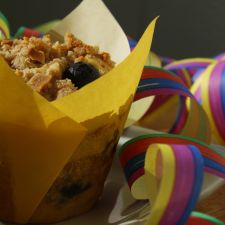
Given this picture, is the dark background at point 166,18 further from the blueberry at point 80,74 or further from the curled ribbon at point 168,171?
the blueberry at point 80,74

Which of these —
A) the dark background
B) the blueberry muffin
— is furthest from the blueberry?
the dark background

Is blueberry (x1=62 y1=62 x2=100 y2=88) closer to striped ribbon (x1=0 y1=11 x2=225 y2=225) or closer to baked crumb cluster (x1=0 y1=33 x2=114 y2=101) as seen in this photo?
baked crumb cluster (x1=0 y1=33 x2=114 y2=101)

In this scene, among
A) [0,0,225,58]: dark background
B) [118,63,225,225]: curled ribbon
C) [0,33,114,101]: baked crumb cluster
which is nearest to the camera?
[118,63,225,225]: curled ribbon

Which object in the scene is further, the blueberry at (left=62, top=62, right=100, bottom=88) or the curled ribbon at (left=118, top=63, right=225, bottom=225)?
the blueberry at (left=62, top=62, right=100, bottom=88)

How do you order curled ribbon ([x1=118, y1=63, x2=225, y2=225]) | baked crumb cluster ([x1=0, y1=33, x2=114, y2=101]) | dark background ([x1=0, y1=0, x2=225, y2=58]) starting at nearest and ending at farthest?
curled ribbon ([x1=118, y1=63, x2=225, y2=225]) → baked crumb cluster ([x1=0, y1=33, x2=114, y2=101]) → dark background ([x1=0, y1=0, x2=225, y2=58])

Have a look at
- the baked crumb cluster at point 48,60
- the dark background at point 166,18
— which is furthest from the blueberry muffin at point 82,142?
the dark background at point 166,18

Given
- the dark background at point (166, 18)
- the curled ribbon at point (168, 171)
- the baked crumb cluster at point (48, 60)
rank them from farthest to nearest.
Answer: the dark background at point (166, 18)
the baked crumb cluster at point (48, 60)
the curled ribbon at point (168, 171)

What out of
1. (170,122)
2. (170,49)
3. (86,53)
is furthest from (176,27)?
(86,53)

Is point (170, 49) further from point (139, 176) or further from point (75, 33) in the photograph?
point (139, 176)
